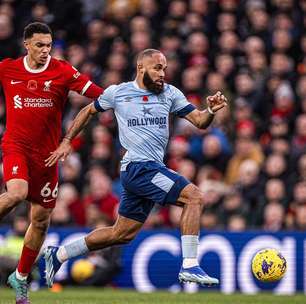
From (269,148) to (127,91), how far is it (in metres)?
6.43

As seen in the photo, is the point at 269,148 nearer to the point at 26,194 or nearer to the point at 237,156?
the point at 237,156

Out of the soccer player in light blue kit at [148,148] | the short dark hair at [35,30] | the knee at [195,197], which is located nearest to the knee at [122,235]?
the soccer player in light blue kit at [148,148]

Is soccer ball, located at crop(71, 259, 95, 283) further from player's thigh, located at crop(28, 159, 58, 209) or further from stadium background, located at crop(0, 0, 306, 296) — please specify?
player's thigh, located at crop(28, 159, 58, 209)

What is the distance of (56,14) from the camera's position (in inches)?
848

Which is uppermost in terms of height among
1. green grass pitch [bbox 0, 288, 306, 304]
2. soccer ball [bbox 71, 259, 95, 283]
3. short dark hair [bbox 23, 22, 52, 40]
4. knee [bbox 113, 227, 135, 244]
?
short dark hair [bbox 23, 22, 52, 40]

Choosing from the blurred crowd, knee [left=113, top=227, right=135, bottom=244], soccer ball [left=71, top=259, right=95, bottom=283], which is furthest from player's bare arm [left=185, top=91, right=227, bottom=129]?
soccer ball [left=71, top=259, right=95, bottom=283]

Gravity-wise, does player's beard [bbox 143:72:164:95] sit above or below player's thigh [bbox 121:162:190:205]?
above

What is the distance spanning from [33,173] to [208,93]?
7511 millimetres

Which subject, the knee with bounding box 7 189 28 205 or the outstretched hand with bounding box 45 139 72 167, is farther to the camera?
the outstretched hand with bounding box 45 139 72 167

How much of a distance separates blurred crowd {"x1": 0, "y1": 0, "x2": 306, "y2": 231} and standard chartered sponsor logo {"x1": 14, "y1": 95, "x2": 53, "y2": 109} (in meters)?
5.76

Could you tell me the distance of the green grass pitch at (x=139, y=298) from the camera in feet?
43.8

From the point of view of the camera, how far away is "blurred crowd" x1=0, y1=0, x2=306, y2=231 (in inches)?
685

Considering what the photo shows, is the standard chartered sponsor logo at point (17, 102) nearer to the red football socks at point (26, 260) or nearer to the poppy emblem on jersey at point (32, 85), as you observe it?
the poppy emblem on jersey at point (32, 85)

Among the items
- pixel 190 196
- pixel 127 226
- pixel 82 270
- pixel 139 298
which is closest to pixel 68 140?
pixel 127 226
